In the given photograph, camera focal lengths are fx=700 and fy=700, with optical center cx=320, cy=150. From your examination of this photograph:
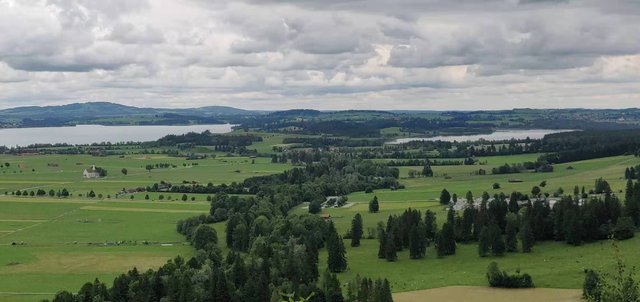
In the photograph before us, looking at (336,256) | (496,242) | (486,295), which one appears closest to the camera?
(486,295)

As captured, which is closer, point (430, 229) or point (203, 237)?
point (203, 237)

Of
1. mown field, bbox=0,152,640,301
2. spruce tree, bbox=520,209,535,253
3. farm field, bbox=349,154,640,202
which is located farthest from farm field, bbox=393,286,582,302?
farm field, bbox=349,154,640,202

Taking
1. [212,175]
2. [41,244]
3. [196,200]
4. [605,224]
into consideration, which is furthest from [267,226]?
[212,175]

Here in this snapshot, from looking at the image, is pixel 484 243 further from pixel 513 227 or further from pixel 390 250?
pixel 390 250

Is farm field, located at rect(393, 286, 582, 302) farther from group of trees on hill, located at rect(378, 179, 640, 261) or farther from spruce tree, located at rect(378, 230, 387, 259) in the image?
spruce tree, located at rect(378, 230, 387, 259)

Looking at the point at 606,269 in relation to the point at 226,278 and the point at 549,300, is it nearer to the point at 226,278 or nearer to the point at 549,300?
the point at 549,300

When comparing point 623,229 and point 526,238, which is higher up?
point 623,229

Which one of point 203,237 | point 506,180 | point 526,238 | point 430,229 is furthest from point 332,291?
point 506,180
